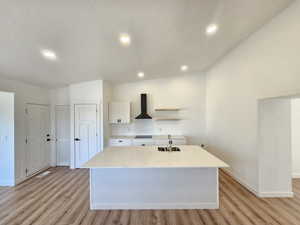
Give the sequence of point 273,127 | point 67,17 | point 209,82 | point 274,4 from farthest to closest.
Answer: point 209,82 → point 273,127 → point 274,4 → point 67,17

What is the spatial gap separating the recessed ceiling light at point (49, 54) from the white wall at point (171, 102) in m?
2.98

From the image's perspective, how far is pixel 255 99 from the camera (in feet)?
10.6

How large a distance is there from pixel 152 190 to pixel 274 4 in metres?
3.42

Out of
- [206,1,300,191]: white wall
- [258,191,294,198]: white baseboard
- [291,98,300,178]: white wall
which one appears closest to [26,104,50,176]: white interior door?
[206,1,300,191]: white wall

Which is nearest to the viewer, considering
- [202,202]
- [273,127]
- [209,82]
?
[202,202]

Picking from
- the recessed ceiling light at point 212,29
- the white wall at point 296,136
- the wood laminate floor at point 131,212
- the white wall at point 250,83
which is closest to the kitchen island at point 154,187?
the wood laminate floor at point 131,212

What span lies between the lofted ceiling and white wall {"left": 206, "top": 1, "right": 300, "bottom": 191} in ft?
0.87

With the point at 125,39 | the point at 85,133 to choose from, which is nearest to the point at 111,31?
the point at 125,39

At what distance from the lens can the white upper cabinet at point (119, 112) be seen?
5.46m

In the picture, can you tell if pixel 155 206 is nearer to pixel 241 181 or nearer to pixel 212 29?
pixel 241 181

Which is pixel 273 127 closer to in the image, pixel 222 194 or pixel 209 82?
pixel 222 194

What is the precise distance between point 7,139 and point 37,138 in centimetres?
79

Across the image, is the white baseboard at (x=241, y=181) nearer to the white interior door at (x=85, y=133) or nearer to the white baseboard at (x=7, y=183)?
the white interior door at (x=85, y=133)

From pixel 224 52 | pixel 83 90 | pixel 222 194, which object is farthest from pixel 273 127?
pixel 83 90
